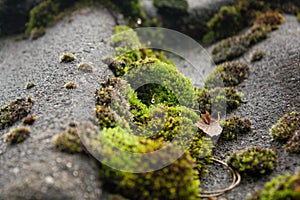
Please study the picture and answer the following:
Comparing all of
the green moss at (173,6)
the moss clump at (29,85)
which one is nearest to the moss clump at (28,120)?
the moss clump at (29,85)

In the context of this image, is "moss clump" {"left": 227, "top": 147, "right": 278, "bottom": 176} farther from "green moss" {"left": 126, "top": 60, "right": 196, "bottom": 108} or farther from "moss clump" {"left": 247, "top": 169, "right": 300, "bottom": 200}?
"green moss" {"left": 126, "top": 60, "right": 196, "bottom": 108}

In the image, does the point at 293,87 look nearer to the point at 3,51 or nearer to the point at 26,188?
the point at 26,188

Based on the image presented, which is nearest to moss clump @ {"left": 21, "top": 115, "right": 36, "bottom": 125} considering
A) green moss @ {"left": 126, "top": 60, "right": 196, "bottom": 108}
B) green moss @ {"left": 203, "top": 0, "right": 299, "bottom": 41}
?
green moss @ {"left": 126, "top": 60, "right": 196, "bottom": 108}

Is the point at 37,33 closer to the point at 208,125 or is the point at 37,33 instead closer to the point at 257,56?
the point at 208,125

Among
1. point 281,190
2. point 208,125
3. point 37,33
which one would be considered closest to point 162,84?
point 208,125

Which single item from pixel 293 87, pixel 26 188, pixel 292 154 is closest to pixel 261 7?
pixel 293 87

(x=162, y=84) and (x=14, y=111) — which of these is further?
(x=162, y=84)

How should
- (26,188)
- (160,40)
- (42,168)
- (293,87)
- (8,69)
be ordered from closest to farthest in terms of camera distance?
(26,188), (42,168), (293,87), (8,69), (160,40)
